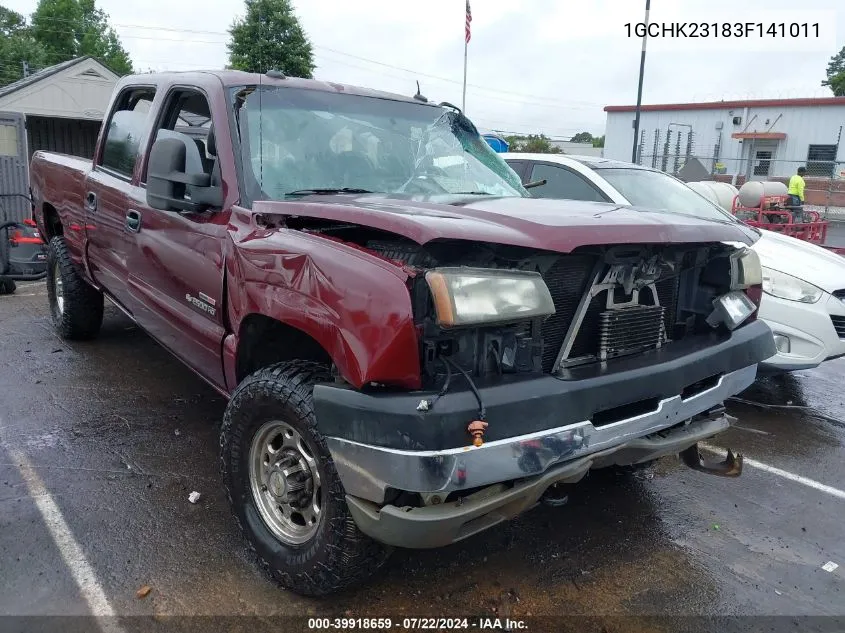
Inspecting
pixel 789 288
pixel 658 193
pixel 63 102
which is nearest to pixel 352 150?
pixel 789 288

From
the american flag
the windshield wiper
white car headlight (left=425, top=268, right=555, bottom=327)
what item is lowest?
white car headlight (left=425, top=268, right=555, bottom=327)

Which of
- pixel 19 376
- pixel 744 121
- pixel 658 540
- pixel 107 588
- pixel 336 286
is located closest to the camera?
pixel 336 286

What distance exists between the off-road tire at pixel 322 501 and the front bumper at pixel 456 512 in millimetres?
153

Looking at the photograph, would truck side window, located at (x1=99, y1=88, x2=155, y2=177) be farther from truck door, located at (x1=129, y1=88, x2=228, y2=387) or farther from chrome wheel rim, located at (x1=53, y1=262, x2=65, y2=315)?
chrome wheel rim, located at (x1=53, y1=262, x2=65, y2=315)

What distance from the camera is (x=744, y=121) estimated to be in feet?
106

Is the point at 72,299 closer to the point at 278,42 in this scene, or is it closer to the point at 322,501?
the point at 322,501

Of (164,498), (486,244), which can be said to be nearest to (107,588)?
(164,498)

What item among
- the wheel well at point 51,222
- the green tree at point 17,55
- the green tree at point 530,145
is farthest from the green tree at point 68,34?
the wheel well at point 51,222

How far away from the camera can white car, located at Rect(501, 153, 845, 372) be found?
4.83m

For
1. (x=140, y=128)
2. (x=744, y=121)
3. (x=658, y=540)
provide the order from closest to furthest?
(x=658, y=540) → (x=140, y=128) → (x=744, y=121)

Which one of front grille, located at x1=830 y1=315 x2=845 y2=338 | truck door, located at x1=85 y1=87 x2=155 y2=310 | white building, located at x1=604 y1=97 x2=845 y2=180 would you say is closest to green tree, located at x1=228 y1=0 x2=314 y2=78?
truck door, located at x1=85 y1=87 x2=155 y2=310

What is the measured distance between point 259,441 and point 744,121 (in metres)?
34.8

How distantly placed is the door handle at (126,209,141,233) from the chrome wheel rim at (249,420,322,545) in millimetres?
1812

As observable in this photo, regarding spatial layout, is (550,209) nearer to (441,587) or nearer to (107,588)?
(441,587)
